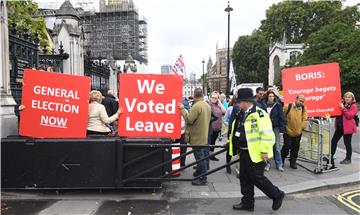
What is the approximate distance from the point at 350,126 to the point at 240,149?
4.43m

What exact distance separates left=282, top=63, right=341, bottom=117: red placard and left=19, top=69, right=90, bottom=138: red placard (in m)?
4.43

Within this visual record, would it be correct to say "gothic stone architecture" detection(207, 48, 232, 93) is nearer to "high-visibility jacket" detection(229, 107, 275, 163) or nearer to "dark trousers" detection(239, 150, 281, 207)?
"dark trousers" detection(239, 150, 281, 207)

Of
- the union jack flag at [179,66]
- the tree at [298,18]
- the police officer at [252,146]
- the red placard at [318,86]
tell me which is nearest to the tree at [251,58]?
the tree at [298,18]

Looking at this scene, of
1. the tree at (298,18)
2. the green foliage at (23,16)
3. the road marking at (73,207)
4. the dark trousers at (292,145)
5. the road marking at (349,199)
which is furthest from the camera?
the tree at (298,18)

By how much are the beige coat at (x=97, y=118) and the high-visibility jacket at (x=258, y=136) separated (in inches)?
104

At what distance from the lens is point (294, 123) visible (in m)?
8.62

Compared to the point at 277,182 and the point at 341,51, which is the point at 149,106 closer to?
the point at 277,182

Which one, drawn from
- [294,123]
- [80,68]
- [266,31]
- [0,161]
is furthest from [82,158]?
[266,31]

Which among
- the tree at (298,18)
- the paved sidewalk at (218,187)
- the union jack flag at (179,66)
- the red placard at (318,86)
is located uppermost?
the tree at (298,18)

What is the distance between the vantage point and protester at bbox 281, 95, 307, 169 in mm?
8578

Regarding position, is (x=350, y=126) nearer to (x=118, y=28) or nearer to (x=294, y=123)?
(x=294, y=123)

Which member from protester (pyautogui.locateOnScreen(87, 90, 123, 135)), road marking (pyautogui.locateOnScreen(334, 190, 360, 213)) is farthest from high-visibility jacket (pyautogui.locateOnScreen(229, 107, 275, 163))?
protester (pyautogui.locateOnScreen(87, 90, 123, 135))

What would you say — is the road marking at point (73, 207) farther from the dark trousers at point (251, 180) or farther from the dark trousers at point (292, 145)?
the dark trousers at point (292, 145)

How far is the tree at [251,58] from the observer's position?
237 ft
